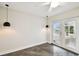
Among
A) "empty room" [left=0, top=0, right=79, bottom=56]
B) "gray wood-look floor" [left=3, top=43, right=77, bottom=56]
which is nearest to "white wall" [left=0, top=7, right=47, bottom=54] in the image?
"empty room" [left=0, top=0, right=79, bottom=56]

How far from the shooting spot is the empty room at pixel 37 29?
10.3ft

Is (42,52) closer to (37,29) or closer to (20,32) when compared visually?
(20,32)

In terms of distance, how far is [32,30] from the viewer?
450 centimetres

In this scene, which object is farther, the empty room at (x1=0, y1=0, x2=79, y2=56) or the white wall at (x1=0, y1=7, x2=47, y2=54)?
the white wall at (x1=0, y1=7, x2=47, y2=54)

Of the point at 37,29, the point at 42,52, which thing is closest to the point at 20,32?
the point at 37,29

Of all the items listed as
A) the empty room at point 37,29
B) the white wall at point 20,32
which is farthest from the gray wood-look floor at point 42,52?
the white wall at point 20,32

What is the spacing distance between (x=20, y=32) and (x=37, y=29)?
3.93 ft

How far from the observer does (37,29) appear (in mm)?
4773

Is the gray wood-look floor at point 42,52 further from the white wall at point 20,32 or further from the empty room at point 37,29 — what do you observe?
the white wall at point 20,32

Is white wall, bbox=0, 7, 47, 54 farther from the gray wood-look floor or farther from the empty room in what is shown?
the gray wood-look floor

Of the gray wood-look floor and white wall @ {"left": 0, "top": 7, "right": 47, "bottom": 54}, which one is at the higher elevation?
white wall @ {"left": 0, "top": 7, "right": 47, "bottom": 54}

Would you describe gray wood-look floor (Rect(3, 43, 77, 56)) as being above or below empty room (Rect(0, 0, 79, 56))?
below

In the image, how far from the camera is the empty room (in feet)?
10.3

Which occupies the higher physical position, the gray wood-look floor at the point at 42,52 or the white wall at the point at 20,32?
the white wall at the point at 20,32
